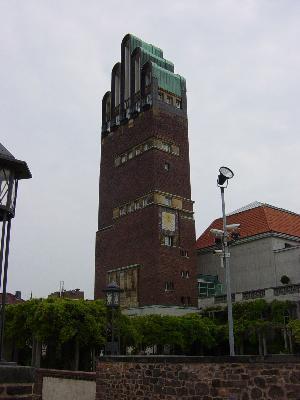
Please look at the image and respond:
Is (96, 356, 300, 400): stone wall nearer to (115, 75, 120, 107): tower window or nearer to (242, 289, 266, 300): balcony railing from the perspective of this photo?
(242, 289, 266, 300): balcony railing

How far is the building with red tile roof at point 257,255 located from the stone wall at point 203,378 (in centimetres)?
2965

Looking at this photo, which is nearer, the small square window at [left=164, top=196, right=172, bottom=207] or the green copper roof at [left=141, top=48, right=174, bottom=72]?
the small square window at [left=164, top=196, right=172, bottom=207]

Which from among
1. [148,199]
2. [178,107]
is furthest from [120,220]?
[178,107]

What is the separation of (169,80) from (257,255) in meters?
23.2

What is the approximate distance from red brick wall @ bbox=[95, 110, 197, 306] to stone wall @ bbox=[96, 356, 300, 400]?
103 ft

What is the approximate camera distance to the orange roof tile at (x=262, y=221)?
5388cm

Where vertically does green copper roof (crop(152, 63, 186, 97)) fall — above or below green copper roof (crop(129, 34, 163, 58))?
below

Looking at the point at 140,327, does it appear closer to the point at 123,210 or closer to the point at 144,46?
the point at 123,210

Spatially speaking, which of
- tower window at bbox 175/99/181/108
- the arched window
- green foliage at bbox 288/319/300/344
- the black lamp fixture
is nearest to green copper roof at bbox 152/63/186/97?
tower window at bbox 175/99/181/108

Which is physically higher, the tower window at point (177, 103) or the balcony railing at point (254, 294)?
the tower window at point (177, 103)

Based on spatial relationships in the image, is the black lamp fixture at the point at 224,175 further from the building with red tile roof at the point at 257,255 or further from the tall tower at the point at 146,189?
the tall tower at the point at 146,189

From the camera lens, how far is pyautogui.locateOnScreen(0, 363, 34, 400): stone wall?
6.48 m

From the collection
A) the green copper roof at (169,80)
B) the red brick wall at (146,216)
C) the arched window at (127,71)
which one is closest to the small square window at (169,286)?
the red brick wall at (146,216)

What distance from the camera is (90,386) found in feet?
71.7
